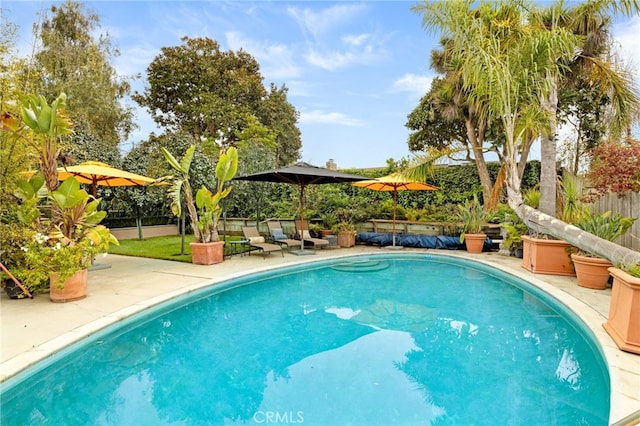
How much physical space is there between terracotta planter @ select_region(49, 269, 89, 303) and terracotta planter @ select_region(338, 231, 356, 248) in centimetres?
865

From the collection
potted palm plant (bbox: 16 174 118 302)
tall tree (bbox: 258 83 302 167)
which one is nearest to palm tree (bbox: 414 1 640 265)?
potted palm plant (bbox: 16 174 118 302)

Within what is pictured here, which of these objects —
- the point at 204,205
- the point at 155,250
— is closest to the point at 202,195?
the point at 204,205

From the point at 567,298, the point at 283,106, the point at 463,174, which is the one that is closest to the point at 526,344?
the point at 567,298

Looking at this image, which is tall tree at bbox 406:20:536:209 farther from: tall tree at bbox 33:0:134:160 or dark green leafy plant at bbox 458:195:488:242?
tall tree at bbox 33:0:134:160

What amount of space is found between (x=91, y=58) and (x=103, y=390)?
20373mm

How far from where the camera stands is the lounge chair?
11.2 m

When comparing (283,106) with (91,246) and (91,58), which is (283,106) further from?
(91,246)

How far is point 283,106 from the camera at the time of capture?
3036 centimetres

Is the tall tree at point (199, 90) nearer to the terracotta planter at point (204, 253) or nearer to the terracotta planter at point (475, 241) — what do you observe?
the terracotta planter at point (204, 253)

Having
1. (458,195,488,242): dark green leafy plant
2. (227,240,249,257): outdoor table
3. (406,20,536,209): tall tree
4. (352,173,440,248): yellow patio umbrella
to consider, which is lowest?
(227,240,249,257): outdoor table

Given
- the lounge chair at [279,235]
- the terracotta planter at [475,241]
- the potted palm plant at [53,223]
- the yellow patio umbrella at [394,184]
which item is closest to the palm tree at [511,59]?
the terracotta planter at [475,241]

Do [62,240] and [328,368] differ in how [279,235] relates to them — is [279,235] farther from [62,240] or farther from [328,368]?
[328,368]

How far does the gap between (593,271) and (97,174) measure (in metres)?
10.7

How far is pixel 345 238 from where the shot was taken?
1299 cm
